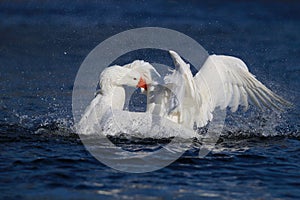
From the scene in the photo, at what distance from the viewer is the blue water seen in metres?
6.99

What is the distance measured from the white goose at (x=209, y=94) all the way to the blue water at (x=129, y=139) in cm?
46

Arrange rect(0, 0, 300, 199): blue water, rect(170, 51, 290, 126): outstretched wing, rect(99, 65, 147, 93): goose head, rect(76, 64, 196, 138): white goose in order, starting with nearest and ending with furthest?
rect(0, 0, 300, 199): blue water → rect(76, 64, 196, 138): white goose → rect(170, 51, 290, 126): outstretched wing → rect(99, 65, 147, 93): goose head

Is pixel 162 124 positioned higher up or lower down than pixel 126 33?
lower down

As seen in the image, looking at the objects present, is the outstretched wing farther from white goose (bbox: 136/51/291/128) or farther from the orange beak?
the orange beak

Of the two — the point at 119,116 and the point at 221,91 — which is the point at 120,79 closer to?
the point at 119,116

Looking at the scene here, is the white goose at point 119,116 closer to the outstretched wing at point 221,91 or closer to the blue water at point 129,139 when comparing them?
the blue water at point 129,139

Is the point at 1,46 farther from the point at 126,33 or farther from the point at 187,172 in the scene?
the point at 187,172

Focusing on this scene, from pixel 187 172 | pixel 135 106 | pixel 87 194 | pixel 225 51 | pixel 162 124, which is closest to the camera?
pixel 87 194

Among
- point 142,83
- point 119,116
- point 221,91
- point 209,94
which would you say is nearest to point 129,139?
point 119,116

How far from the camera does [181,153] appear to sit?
27.0 ft

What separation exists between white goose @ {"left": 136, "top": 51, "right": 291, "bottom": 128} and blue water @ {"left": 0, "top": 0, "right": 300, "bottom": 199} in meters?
0.46

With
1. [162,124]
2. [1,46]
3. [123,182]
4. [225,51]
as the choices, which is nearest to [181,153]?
[162,124]

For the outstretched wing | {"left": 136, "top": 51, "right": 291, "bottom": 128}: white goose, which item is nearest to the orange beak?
{"left": 136, "top": 51, "right": 291, "bottom": 128}: white goose

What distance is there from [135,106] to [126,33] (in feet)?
12.6
